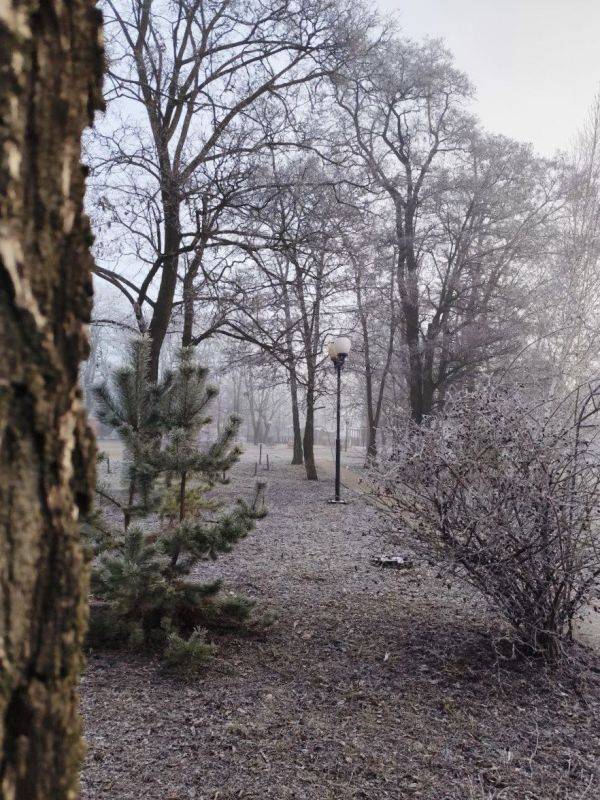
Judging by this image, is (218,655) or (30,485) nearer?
(30,485)

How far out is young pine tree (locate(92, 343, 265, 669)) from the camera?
330cm

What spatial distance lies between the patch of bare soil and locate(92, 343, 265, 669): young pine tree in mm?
227

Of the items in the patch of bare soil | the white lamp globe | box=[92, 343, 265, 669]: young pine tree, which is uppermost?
the white lamp globe

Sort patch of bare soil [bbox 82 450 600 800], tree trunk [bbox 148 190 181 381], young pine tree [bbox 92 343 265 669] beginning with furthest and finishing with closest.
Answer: tree trunk [bbox 148 190 181 381]
young pine tree [bbox 92 343 265 669]
patch of bare soil [bbox 82 450 600 800]

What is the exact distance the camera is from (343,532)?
7.80m

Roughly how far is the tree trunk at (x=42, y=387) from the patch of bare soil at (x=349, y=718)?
1.88 metres

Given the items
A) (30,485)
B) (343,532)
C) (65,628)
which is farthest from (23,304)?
(343,532)

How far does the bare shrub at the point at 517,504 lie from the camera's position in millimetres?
3105

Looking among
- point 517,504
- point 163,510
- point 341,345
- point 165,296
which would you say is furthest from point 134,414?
point 341,345

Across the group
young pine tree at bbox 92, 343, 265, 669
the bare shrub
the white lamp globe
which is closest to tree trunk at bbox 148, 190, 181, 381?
the white lamp globe

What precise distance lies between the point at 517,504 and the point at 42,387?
298 cm

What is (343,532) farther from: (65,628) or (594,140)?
(594,140)

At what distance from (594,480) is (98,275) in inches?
264

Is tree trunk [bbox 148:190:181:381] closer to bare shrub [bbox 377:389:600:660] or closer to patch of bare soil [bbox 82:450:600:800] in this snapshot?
patch of bare soil [bbox 82:450:600:800]
